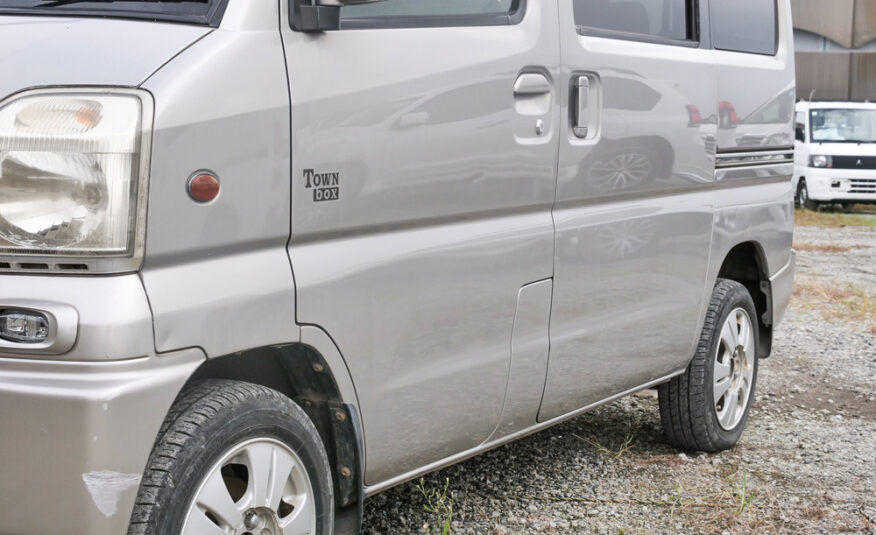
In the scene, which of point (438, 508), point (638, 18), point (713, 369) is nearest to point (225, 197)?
point (438, 508)

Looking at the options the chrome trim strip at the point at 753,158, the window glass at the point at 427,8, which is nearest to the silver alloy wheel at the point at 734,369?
the chrome trim strip at the point at 753,158

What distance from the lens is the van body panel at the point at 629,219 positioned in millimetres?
3285

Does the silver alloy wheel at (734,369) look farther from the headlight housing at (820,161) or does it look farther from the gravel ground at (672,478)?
the headlight housing at (820,161)

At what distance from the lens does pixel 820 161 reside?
18.1 meters

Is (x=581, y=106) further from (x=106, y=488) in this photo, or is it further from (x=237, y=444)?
(x=106, y=488)

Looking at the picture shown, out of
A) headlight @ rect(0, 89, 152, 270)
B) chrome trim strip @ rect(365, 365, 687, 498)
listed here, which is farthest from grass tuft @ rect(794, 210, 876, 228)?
headlight @ rect(0, 89, 152, 270)

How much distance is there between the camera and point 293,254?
2.37 m

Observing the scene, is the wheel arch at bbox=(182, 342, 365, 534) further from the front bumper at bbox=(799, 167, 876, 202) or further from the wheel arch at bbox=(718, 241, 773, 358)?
the front bumper at bbox=(799, 167, 876, 202)

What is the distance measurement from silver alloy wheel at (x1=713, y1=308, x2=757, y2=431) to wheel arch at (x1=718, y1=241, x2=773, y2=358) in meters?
0.18

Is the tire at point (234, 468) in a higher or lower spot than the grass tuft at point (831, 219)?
higher

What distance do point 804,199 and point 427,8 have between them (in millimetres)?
17166

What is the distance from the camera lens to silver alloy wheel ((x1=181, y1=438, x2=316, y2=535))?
87.1 inches

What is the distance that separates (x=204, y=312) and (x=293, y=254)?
293mm

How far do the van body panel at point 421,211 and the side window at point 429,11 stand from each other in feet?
0.12
